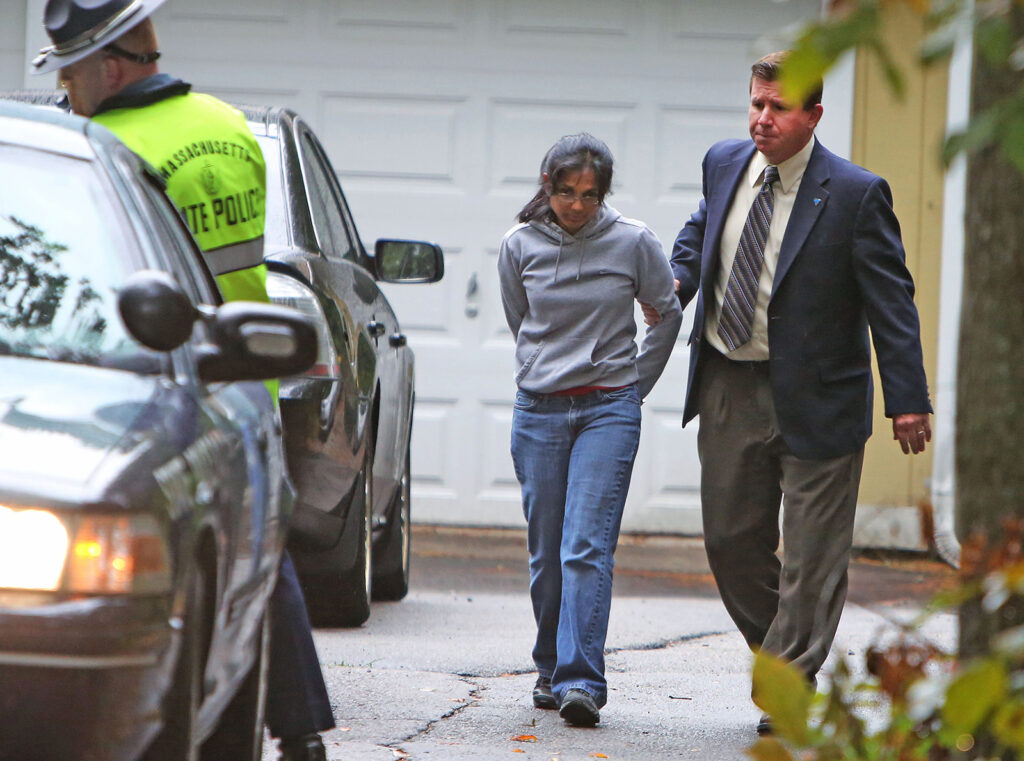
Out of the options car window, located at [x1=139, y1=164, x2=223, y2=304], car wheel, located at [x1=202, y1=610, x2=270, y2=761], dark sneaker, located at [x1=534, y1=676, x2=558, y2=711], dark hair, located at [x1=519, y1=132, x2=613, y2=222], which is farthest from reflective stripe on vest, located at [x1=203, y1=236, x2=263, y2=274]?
dark sneaker, located at [x1=534, y1=676, x2=558, y2=711]

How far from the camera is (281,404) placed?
17.1 feet

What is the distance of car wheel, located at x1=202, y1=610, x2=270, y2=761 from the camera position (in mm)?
3275

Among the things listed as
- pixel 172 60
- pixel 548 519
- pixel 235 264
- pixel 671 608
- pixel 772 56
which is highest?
pixel 172 60

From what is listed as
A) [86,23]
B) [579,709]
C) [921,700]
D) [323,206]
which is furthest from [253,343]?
[323,206]

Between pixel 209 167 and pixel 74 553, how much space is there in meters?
1.60

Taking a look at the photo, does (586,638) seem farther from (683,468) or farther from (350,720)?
(683,468)

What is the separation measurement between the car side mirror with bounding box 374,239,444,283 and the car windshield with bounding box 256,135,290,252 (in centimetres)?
74

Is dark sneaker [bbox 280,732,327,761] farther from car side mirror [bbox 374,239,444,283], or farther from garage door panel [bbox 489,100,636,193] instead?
garage door panel [bbox 489,100,636,193]

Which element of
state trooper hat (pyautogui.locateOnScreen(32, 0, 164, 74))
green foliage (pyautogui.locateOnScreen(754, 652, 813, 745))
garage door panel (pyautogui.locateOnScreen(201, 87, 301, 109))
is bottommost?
green foliage (pyautogui.locateOnScreen(754, 652, 813, 745))

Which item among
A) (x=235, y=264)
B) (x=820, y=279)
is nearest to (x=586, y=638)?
(x=820, y=279)

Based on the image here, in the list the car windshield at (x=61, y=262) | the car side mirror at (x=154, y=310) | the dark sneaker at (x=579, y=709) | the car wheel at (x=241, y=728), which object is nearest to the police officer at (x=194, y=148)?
the car wheel at (x=241, y=728)

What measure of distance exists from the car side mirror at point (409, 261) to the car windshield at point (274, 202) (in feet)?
2.42

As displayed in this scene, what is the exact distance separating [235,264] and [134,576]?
164 centimetres

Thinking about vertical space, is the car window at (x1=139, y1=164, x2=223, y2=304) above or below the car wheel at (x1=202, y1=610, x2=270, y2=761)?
above
